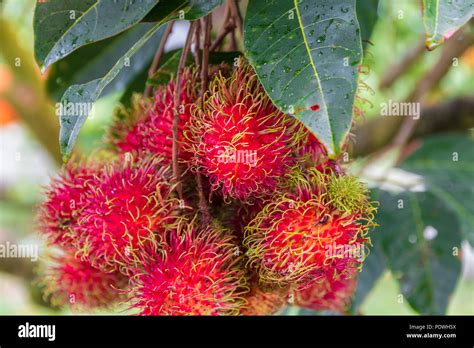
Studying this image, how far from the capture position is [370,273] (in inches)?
41.4

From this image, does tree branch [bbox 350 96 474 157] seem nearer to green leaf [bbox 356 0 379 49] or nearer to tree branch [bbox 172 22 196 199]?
green leaf [bbox 356 0 379 49]

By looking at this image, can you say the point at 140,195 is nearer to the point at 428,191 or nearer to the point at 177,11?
the point at 177,11

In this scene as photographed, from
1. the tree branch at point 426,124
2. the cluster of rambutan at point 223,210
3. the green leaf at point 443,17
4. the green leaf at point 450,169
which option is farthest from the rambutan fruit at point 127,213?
the tree branch at point 426,124

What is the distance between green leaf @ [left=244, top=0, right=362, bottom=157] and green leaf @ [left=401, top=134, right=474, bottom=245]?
2.08ft

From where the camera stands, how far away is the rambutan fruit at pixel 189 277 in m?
0.61

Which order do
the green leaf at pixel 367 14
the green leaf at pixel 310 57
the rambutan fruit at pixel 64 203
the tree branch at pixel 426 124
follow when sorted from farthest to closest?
the tree branch at pixel 426 124 < the green leaf at pixel 367 14 < the rambutan fruit at pixel 64 203 < the green leaf at pixel 310 57

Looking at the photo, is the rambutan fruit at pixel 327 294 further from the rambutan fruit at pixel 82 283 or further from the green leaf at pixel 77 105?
the green leaf at pixel 77 105

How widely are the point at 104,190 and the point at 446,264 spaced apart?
0.61m

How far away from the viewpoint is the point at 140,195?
65 cm

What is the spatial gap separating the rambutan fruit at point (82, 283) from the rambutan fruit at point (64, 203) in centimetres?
4

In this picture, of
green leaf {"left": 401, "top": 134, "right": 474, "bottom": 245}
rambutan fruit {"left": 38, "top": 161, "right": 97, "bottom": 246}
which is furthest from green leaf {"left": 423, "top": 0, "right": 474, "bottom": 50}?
green leaf {"left": 401, "top": 134, "right": 474, "bottom": 245}

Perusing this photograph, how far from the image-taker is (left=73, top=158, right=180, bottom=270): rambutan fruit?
2.07ft

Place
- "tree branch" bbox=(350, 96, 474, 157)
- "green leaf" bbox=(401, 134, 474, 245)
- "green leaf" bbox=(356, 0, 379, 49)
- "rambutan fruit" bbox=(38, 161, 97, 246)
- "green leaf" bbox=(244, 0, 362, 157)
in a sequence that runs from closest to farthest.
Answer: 1. "green leaf" bbox=(244, 0, 362, 157)
2. "rambutan fruit" bbox=(38, 161, 97, 246)
3. "green leaf" bbox=(356, 0, 379, 49)
4. "green leaf" bbox=(401, 134, 474, 245)
5. "tree branch" bbox=(350, 96, 474, 157)
